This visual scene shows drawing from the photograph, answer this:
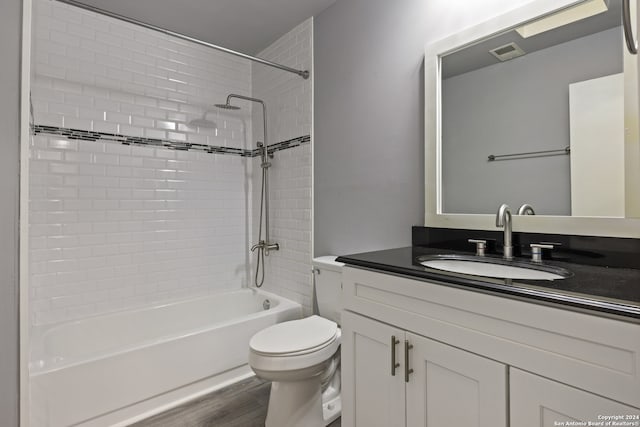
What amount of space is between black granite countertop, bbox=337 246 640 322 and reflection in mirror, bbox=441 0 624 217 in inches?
11.6

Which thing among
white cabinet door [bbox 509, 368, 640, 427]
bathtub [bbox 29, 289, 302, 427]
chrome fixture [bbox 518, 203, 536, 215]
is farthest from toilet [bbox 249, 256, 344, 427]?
chrome fixture [bbox 518, 203, 536, 215]

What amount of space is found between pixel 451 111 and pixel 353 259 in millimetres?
881

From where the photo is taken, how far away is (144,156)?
2.36 metres

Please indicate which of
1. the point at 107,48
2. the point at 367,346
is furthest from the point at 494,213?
the point at 107,48

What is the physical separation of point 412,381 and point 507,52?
1.35 meters

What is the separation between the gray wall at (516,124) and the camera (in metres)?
1.19

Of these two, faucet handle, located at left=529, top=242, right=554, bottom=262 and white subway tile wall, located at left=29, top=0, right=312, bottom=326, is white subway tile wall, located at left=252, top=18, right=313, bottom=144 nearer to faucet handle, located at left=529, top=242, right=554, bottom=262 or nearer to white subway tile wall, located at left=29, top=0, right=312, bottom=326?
white subway tile wall, located at left=29, top=0, right=312, bottom=326

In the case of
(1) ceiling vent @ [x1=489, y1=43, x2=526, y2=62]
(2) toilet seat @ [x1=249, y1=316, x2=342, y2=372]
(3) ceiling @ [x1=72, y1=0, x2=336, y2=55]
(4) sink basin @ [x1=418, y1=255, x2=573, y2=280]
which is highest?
(3) ceiling @ [x1=72, y1=0, x2=336, y2=55]

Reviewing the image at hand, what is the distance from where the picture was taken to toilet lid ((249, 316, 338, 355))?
1471 millimetres

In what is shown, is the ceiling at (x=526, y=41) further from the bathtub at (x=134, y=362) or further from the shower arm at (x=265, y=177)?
the bathtub at (x=134, y=362)

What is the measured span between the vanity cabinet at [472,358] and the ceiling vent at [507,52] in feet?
3.45

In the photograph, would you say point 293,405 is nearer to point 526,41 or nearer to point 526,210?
point 526,210

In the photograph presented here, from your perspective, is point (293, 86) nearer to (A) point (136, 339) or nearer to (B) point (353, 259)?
(B) point (353, 259)

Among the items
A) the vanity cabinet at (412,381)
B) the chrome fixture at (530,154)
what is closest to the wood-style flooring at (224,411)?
the vanity cabinet at (412,381)
